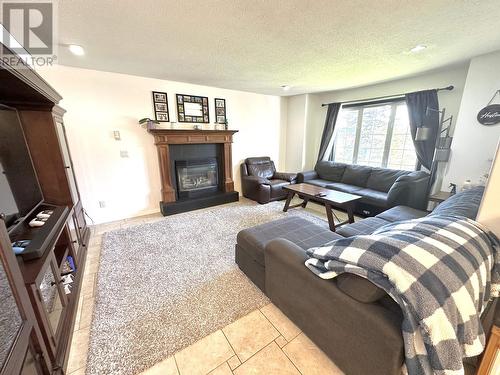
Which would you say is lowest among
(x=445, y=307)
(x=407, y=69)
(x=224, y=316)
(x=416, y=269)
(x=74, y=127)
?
(x=224, y=316)

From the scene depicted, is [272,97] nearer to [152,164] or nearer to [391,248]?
[152,164]

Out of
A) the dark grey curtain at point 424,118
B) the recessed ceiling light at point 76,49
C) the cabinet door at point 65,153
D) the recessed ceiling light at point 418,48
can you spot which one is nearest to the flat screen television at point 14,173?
the cabinet door at point 65,153

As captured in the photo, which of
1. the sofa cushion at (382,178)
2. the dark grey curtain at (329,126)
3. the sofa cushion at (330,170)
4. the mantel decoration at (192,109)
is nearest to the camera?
the sofa cushion at (382,178)

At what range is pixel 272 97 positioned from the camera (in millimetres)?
4805

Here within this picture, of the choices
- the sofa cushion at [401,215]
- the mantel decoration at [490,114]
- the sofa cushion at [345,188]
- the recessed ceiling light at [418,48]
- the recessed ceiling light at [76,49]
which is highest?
the recessed ceiling light at [76,49]

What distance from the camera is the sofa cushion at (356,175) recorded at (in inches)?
152

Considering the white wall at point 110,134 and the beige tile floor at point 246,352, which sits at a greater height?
the white wall at point 110,134

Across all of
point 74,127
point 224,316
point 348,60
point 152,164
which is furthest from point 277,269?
point 74,127

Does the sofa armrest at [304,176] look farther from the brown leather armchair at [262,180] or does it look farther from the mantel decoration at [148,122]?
the mantel decoration at [148,122]

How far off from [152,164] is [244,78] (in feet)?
7.12

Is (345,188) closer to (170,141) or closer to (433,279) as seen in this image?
(433,279)

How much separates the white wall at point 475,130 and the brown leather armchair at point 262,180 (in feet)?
8.42

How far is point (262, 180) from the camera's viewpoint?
13.4ft

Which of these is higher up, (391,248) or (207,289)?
(391,248)
